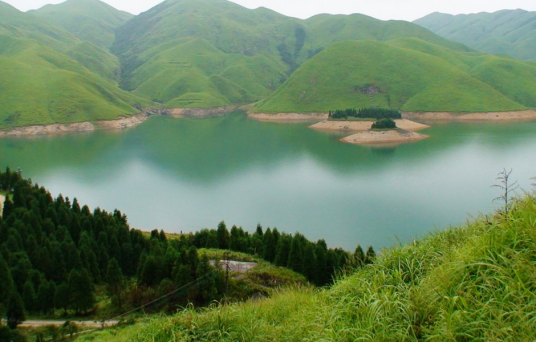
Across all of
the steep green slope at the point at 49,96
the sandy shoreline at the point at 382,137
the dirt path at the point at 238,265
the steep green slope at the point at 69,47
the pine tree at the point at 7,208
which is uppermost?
the steep green slope at the point at 69,47

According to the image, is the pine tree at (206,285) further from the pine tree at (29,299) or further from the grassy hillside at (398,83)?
the grassy hillside at (398,83)

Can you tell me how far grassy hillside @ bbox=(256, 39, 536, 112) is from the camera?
105938mm

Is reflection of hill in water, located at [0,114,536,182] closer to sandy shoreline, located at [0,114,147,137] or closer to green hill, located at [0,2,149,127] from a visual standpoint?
sandy shoreline, located at [0,114,147,137]

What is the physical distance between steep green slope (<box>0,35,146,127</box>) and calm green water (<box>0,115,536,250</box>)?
11596mm

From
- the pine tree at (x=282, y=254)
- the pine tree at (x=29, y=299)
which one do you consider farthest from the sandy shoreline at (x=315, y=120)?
the pine tree at (x=29, y=299)

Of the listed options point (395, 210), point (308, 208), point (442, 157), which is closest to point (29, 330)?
point (308, 208)

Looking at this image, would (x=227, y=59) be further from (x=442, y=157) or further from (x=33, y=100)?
(x=442, y=157)

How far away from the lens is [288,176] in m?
51.0

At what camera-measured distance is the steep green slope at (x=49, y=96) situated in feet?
301

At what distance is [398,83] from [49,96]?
89202 mm

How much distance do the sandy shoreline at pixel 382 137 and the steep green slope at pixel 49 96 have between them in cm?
5861

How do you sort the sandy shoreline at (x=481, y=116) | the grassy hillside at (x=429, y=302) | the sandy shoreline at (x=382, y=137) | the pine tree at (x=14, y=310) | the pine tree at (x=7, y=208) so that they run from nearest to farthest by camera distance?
the grassy hillside at (x=429, y=302) → the pine tree at (x=14, y=310) → the pine tree at (x=7, y=208) → the sandy shoreline at (x=382, y=137) → the sandy shoreline at (x=481, y=116)

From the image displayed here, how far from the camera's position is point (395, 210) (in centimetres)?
3569

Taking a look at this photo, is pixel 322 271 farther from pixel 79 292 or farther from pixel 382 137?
pixel 382 137
